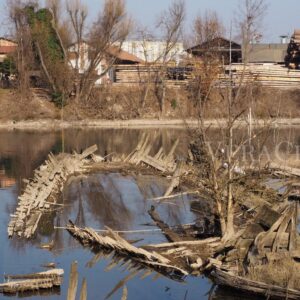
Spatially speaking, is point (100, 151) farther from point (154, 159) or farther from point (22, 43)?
point (22, 43)

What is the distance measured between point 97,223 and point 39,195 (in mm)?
2256

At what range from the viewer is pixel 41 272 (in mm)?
13094

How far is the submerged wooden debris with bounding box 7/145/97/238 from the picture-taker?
16953mm

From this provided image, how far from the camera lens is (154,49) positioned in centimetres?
6506

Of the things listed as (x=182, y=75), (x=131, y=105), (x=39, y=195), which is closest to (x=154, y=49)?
(x=182, y=75)

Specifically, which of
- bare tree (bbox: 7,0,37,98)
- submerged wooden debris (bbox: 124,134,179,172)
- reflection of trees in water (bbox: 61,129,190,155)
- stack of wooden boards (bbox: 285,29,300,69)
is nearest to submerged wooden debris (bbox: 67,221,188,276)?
submerged wooden debris (bbox: 124,134,179,172)

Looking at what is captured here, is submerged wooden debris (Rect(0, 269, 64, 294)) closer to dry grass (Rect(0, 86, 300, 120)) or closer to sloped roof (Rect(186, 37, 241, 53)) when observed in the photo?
dry grass (Rect(0, 86, 300, 120))

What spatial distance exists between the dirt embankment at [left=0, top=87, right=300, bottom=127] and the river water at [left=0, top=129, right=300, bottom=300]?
1593cm

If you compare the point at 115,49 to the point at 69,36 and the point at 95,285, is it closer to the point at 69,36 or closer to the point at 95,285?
the point at 69,36

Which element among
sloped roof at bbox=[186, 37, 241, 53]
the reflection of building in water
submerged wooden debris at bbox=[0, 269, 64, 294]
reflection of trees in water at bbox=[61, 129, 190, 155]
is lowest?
reflection of trees in water at bbox=[61, 129, 190, 155]

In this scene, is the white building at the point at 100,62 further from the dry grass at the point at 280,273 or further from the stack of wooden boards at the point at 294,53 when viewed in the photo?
the dry grass at the point at 280,273

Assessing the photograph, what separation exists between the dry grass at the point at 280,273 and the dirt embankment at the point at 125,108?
3716 centimetres

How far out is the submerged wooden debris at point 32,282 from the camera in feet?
40.7

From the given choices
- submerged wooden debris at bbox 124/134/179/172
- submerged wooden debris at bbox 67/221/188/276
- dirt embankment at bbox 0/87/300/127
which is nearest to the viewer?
submerged wooden debris at bbox 67/221/188/276
